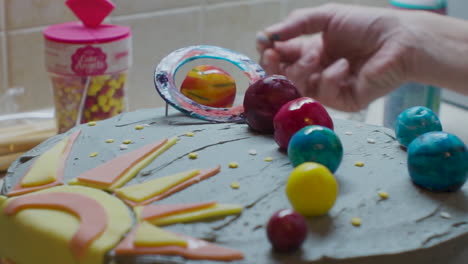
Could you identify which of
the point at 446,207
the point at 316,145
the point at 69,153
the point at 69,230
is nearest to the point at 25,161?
the point at 69,153

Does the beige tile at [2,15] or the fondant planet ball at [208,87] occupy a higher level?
the beige tile at [2,15]

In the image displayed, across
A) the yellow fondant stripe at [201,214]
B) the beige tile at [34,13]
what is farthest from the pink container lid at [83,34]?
the yellow fondant stripe at [201,214]

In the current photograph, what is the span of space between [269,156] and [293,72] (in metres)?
0.44

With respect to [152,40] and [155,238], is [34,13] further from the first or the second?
[155,238]

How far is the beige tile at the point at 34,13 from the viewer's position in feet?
2.93

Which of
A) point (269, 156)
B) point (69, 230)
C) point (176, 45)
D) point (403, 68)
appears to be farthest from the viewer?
point (176, 45)

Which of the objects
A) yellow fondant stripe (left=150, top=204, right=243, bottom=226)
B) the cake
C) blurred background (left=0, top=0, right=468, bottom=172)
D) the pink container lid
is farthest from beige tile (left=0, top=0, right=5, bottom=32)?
yellow fondant stripe (left=150, top=204, right=243, bottom=226)

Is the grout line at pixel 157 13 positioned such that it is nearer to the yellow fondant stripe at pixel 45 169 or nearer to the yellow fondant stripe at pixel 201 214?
the yellow fondant stripe at pixel 45 169

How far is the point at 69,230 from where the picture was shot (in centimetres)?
48

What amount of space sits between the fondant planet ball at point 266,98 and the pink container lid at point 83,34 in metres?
0.22

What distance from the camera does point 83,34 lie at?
2.56 feet

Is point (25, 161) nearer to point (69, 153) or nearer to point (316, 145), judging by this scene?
point (69, 153)

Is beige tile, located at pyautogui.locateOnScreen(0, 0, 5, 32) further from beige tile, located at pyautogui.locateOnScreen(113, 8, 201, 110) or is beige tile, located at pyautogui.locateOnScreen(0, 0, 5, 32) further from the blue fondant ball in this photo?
the blue fondant ball

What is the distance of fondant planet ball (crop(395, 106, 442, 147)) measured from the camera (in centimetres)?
62
